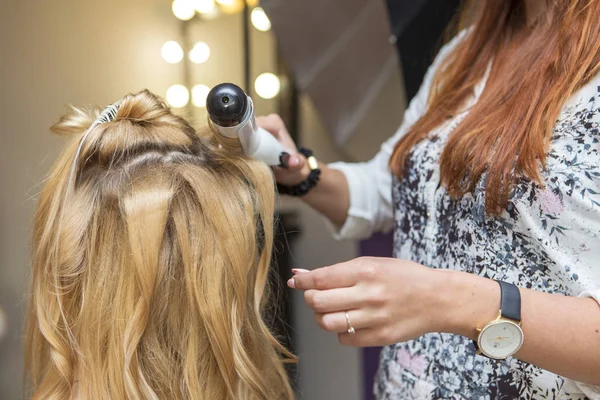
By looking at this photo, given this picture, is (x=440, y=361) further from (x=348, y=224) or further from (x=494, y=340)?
(x=348, y=224)

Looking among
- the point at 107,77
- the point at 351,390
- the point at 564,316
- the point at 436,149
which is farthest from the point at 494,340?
the point at 351,390

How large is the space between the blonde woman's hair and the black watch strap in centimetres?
42

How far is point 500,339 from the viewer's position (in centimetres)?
90

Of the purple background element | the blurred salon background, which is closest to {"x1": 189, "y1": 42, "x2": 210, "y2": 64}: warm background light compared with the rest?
the blurred salon background

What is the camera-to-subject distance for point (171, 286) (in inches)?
40.6

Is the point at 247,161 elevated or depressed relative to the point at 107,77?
depressed

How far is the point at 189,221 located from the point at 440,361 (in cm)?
55

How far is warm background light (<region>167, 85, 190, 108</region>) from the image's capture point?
1.77m

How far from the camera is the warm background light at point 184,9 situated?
175 cm

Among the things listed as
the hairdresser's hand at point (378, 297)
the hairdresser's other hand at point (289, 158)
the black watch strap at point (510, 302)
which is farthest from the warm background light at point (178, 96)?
the black watch strap at point (510, 302)

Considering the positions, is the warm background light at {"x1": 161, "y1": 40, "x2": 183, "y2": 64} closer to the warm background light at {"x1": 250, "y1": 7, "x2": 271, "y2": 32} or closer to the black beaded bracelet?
the warm background light at {"x1": 250, "y1": 7, "x2": 271, "y2": 32}

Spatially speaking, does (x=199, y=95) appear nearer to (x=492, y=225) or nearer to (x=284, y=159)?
(x=284, y=159)

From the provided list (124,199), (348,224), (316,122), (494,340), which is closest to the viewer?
(494,340)

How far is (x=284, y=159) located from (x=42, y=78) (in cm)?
68
